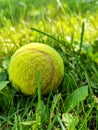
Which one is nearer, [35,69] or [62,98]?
[35,69]

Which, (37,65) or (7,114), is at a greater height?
(37,65)

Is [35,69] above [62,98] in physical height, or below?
above

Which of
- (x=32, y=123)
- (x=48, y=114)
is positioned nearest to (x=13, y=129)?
(x=32, y=123)

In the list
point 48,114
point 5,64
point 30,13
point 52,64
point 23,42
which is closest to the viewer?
point 48,114

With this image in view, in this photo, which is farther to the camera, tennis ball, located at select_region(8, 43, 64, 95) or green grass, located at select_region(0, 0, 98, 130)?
tennis ball, located at select_region(8, 43, 64, 95)

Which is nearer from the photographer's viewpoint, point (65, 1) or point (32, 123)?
point (32, 123)

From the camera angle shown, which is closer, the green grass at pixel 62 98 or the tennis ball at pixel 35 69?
the green grass at pixel 62 98

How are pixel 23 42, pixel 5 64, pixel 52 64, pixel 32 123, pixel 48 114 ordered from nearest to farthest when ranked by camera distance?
pixel 32 123
pixel 48 114
pixel 52 64
pixel 5 64
pixel 23 42

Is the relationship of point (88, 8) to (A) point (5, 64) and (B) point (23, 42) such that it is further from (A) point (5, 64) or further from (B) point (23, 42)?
(A) point (5, 64)
